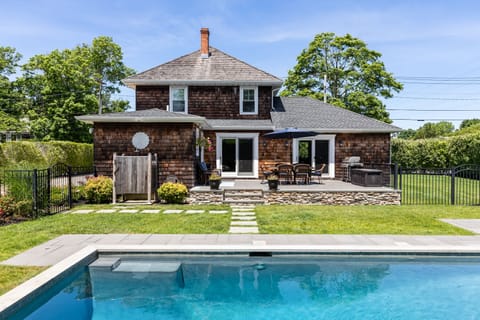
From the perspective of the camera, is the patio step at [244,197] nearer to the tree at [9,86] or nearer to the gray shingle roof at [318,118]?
the gray shingle roof at [318,118]

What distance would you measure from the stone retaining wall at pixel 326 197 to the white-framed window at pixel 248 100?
717cm

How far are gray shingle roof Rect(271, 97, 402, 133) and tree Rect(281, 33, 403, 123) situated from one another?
11.2 metres

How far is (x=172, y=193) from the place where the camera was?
12.4m

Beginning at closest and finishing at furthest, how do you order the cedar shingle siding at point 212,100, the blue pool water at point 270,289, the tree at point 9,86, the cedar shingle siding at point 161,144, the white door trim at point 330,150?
the blue pool water at point 270,289 → the cedar shingle siding at point 161,144 → the white door trim at point 330,150 → the cedar shingle siding at point 212,100 → the tree at point 9,86

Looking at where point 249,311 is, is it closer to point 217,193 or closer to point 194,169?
point 217,193

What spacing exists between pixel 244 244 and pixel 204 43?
16.1 m

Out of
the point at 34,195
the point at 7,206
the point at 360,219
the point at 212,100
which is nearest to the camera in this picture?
the point at 7,206

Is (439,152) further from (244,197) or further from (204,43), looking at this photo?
(244,197)

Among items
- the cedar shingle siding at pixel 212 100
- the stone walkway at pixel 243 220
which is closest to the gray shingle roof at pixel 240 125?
the cedar shingle siding at pixel 212 100

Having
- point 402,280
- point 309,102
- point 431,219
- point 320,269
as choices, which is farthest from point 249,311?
point 309,102

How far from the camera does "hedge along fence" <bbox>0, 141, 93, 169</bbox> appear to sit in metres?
20.6

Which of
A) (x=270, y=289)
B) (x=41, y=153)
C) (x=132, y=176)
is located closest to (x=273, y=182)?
(x=132, y=176)

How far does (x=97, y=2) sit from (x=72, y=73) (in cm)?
2373

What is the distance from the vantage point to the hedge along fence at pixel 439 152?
75.8ft
